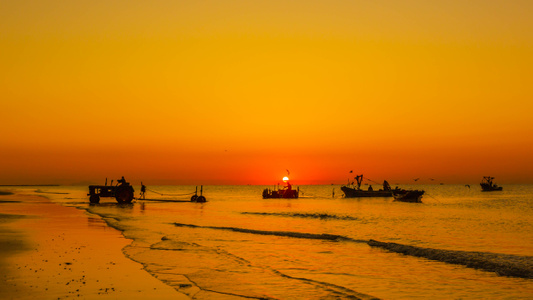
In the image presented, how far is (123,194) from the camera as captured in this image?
65.0 meters

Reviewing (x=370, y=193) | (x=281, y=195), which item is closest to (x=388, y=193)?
(x=370, y=193)

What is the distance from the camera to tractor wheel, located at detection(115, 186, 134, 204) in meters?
64.8

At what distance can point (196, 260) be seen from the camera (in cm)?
1908

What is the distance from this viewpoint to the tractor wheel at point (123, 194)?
64.8m

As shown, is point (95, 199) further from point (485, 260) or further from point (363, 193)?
point (363, 193)

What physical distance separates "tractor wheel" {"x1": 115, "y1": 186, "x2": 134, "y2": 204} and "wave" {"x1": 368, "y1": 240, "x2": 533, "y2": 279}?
152ft

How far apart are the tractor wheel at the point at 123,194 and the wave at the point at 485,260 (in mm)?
46439

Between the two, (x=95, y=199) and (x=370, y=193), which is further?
(x=370, y=193)

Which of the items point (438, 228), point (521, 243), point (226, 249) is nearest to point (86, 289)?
point (226, 249)

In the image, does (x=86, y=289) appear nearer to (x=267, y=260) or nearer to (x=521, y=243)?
(x=267, y=260)

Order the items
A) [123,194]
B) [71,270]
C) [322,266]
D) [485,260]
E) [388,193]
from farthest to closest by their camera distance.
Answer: [388,193] → [123,194] → [485,260] → [322,266] → [71,270]

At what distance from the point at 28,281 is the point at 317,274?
8444mm

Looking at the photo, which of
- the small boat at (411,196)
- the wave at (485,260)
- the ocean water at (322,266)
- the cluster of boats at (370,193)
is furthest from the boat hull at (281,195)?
the wave at (485,260)

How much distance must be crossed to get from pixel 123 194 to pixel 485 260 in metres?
51.6
